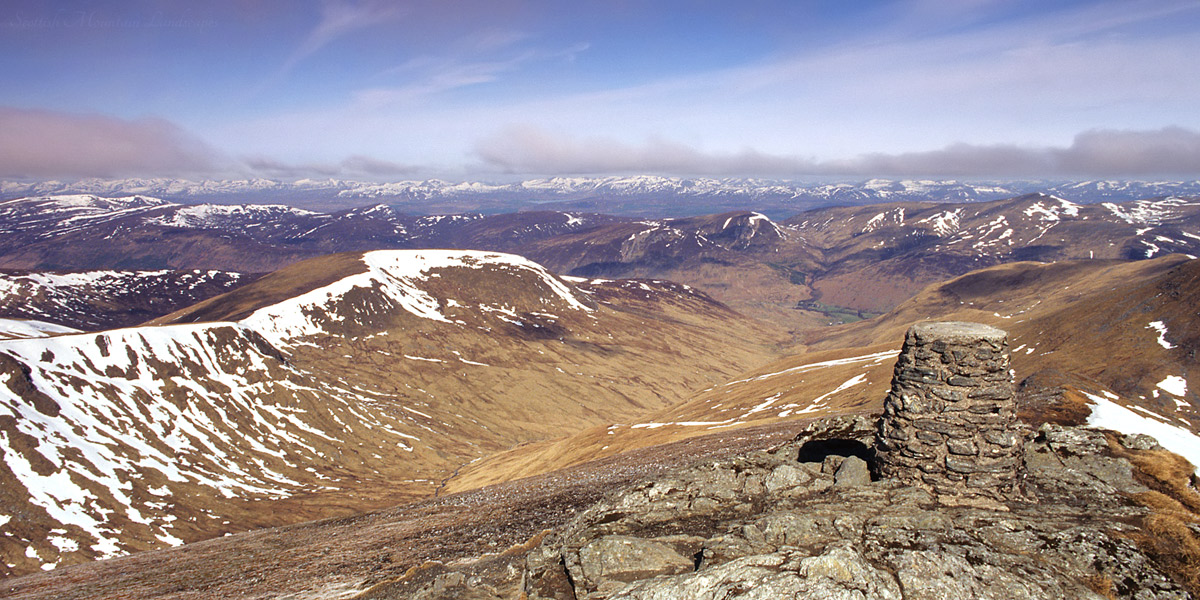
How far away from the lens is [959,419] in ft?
80.1

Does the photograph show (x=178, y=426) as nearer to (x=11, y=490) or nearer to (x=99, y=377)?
(x=99, y=377)

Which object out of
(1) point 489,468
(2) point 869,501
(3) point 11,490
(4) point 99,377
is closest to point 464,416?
(1) point 489,468

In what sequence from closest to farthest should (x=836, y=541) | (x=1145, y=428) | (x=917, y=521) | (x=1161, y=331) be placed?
(x=836, y=541) < (x=917, y=521) < (x=1145, y=428) < (x=1161, y=331)

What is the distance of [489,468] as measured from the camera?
12319 centimetres

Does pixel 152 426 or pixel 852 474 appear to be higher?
pixel 852 474

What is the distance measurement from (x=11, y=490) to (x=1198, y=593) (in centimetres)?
14584

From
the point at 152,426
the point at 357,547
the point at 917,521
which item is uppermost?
the point at 917,521

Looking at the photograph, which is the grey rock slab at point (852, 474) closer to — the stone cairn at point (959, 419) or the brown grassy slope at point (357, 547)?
the stone cairn at point (959, 419)

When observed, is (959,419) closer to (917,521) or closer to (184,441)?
(917,521)

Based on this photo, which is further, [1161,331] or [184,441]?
[184,441]

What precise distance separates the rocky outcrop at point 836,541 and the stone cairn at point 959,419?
1.10 metres

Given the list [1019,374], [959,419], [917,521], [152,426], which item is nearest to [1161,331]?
[1019,374]

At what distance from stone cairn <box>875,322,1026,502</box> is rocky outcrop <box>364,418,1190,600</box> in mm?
1099

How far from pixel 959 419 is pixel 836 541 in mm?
8967
